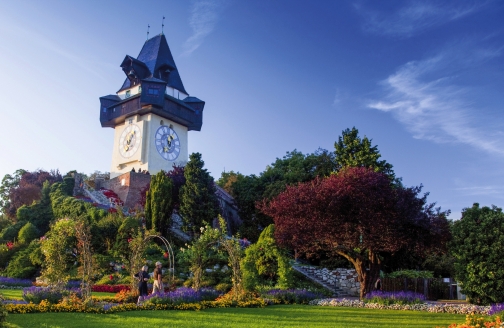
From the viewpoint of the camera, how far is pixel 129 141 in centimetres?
4475

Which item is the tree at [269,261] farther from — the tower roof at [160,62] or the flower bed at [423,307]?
the tower roof at [160,62]

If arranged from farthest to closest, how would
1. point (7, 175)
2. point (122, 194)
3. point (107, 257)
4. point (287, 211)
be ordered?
1. point (7, 175)
2. point (122, 194)
3. point (107, 257)
4. point (287, 211)

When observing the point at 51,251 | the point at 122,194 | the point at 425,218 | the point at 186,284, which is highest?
the point at 122,194

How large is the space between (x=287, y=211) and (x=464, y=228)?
6198mm

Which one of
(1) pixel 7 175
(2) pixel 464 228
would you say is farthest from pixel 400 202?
(1) pixel 7 175

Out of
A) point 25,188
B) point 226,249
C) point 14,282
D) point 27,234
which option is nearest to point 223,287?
point 226,249

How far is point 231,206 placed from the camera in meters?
38.3

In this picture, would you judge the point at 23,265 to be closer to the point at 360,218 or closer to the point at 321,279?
the point at 321,279

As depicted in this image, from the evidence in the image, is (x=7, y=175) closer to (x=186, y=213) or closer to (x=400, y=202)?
(x=186, y=213)

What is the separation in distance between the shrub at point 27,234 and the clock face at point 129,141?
17347mm

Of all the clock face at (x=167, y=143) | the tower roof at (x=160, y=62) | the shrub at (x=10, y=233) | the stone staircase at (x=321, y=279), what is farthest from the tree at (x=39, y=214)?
the tower roof at (x=160, y=62)

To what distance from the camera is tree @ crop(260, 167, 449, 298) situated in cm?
1717

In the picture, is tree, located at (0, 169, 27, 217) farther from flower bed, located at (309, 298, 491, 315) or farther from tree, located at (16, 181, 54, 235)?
flower bed, located at (309, 298, 491, 315)

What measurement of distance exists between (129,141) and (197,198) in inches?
760
